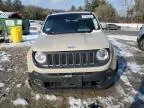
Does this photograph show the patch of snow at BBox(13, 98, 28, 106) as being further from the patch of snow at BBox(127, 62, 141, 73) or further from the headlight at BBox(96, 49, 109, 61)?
the patch of snow at BBox(127, 62, 141, 73)

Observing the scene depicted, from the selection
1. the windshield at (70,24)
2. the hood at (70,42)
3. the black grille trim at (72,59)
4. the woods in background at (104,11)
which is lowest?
the woods in background at (104,11)

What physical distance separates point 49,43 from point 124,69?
3352 mm

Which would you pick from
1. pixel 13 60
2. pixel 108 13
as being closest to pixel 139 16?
pixel 108 13

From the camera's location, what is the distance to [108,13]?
95000 millimetres

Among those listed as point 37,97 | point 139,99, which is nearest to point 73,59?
point 37,97

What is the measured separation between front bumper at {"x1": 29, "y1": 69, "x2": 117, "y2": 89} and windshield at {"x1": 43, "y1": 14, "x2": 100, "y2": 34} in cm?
174

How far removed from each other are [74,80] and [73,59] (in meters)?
0.45

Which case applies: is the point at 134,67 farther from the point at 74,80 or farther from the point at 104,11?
the point at 104,11

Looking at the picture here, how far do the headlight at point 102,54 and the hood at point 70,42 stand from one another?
88 millimetres

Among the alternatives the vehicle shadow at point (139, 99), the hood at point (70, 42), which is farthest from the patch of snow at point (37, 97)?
the vehicle shadow at point (139, 99)

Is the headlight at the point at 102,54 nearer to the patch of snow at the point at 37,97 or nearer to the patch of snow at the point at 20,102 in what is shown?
the patch of snow at the point at 37,97

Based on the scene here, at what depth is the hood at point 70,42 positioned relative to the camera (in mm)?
6786

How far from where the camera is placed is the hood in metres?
6.79

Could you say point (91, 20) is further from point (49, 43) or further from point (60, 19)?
point (49, 43)
